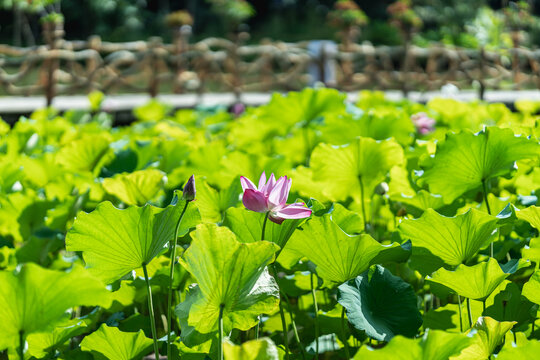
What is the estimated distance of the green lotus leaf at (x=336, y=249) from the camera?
2.61 feet

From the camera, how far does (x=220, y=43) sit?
10344 mm

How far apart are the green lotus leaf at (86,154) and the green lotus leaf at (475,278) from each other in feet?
3.07

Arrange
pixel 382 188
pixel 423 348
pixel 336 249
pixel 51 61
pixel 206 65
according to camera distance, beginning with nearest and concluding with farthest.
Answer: pixel 423 348 → pixel 336 249 → pixel 382 188 → pixel 51 61 → pixel 206 65

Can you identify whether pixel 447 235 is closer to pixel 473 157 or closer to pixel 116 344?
pixel 473 157

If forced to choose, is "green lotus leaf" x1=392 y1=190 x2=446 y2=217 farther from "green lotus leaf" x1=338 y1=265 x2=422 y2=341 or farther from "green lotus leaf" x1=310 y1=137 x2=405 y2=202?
"green lotus leaf" x1=338 y1=265 x2=422 y2=341

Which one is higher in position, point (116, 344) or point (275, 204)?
point (275, 204)

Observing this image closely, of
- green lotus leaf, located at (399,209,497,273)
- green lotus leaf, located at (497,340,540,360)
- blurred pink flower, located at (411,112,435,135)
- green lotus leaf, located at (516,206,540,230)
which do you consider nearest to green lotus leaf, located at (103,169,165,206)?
green lotus leaf, located at (399,209,497,273)

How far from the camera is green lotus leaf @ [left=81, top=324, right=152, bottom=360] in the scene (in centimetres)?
81

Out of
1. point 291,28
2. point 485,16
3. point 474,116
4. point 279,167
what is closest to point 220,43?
point 485,16

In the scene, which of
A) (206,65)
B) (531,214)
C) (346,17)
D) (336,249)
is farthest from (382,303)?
(346,17)

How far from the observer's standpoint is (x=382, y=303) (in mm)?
854

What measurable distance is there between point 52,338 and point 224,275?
300 millimetres

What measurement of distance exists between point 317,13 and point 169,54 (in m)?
16.7

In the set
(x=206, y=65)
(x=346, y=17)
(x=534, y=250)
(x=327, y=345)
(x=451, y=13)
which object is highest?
(x=534, y=250)
